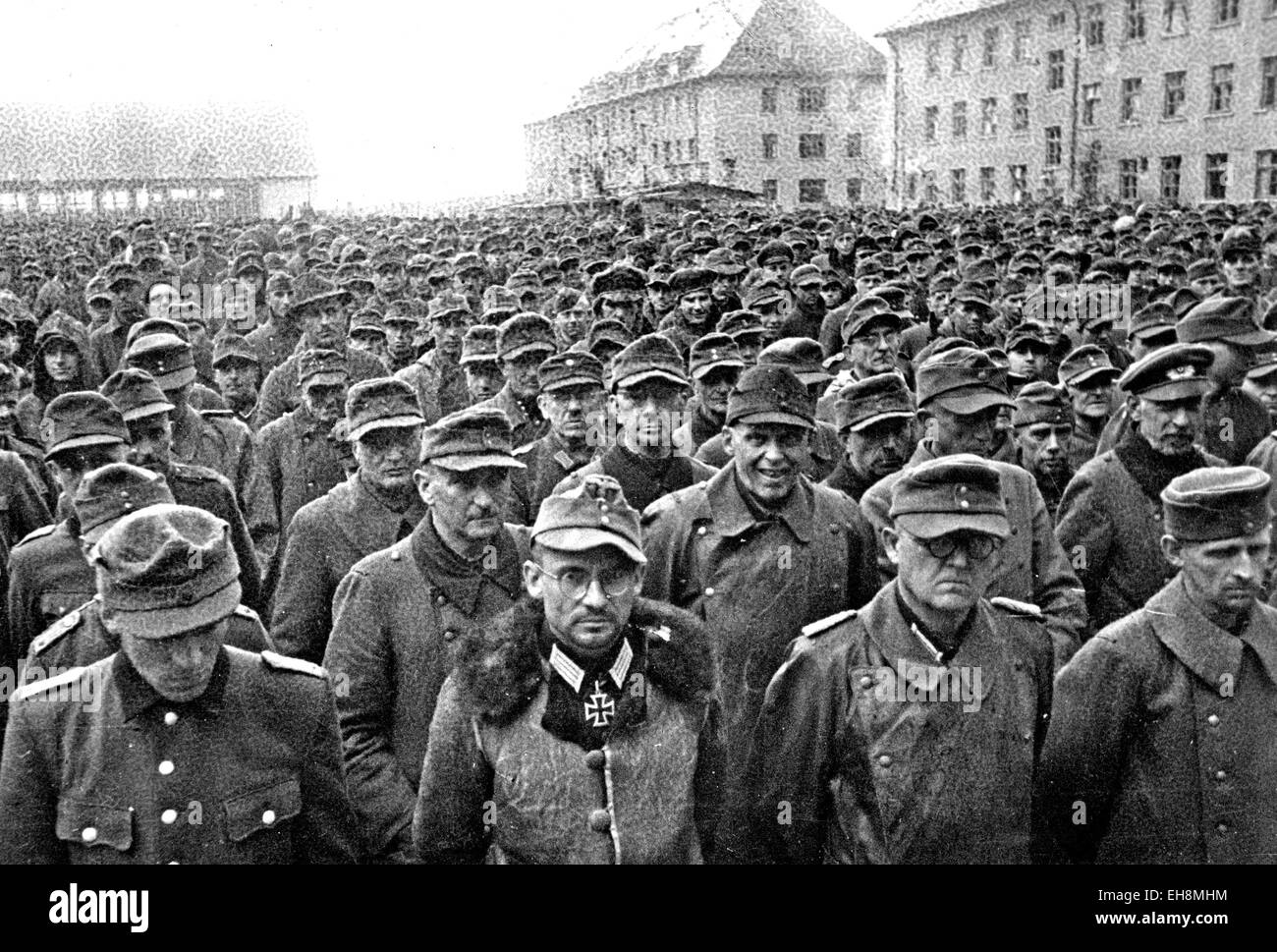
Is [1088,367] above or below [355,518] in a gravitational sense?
above

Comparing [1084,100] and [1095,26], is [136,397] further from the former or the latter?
[1084,100]

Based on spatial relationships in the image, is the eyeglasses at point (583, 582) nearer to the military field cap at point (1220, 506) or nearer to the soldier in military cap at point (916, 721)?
the soldier in military cap at point (916, 721)

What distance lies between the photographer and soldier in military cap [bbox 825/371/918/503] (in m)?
5.37

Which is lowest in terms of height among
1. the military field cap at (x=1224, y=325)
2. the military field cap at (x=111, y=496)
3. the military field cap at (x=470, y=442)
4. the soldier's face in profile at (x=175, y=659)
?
the soldier's face in profile at (x=175, y=659)

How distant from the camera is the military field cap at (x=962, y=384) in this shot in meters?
5.27

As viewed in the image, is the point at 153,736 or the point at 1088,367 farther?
the point at 1088,367

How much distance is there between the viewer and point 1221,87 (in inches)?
1474

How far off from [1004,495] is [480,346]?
459 cm

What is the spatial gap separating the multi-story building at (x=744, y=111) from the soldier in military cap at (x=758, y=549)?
134 feet

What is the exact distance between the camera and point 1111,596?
504 cm

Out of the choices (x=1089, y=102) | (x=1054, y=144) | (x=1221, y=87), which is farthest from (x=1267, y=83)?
(x=1054, y=144)

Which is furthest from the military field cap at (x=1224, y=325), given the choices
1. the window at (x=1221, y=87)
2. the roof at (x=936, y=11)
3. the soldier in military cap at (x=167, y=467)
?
the roof at (x=936, y=11)
